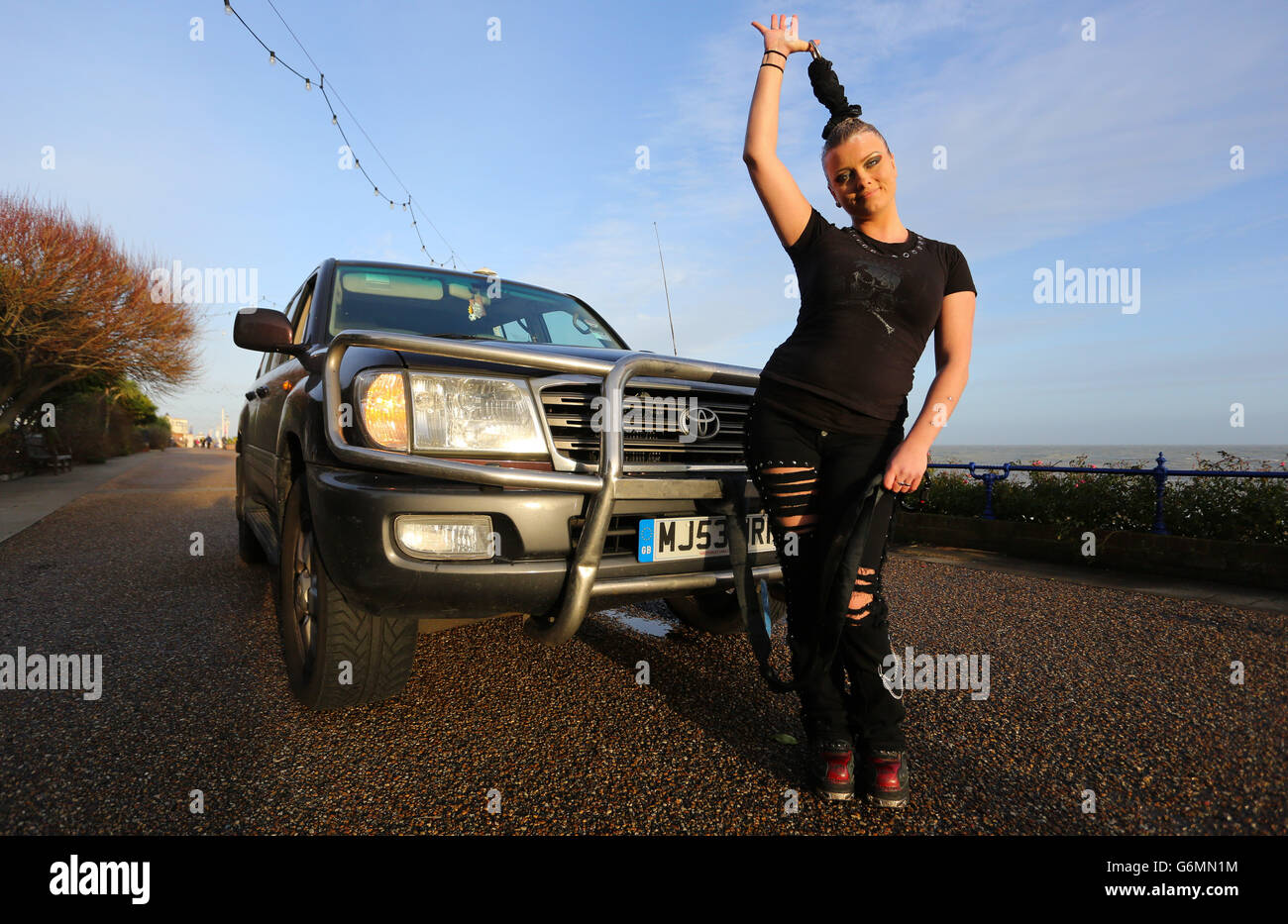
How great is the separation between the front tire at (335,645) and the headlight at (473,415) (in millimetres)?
548

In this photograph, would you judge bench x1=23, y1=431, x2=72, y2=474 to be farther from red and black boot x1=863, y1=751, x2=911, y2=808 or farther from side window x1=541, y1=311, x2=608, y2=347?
red and black boot x1=863, y1=751, x2=911, y2=808

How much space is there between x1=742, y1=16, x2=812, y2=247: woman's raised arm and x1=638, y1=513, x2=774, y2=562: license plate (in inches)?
36.2

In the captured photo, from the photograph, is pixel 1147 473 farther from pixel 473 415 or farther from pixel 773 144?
pixel 473 415

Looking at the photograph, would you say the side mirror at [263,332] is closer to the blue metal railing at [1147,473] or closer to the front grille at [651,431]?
the front grille at [651,431]

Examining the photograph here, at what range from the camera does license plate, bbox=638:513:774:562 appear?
217 centimetres

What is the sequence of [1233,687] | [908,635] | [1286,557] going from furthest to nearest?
[1286,557], [908,635], [1233,687]

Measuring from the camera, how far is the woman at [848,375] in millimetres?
1856

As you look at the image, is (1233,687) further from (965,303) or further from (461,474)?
(461,474)

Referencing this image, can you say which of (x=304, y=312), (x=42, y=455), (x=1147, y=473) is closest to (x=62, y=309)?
(x=42, y=455)

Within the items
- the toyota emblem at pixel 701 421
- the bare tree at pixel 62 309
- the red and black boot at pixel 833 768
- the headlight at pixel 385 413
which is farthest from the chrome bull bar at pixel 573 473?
the bare tree at pixel 62 309
